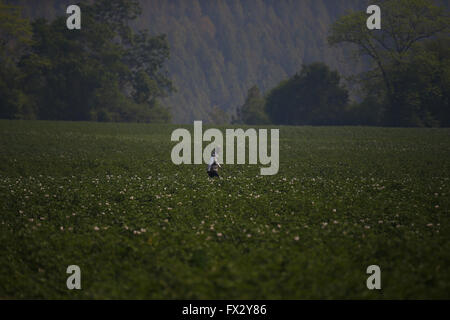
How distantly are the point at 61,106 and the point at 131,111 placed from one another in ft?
41.2

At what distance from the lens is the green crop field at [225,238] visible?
758 cm

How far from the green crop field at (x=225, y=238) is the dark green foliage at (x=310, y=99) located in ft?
183

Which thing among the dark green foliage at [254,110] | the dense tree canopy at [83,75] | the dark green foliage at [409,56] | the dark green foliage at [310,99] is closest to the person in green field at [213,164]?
the dark green foliage at [409,56]

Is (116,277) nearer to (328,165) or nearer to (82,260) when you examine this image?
(82,260)

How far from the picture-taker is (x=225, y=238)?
10047 mm

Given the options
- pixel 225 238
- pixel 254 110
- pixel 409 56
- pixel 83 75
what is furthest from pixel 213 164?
pixel 254 110

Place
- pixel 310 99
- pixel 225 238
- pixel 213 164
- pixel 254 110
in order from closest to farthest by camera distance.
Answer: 1. pixel 225 238
2. pixel 213 164
3. pixel 310 99
4. pixel 254 110

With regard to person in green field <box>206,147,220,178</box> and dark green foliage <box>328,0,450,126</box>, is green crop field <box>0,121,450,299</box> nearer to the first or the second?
person in green field <box>206,147,220,178</box>

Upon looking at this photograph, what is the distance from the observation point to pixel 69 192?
47.1 ft

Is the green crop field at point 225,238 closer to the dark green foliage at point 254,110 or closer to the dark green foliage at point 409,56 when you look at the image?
the dark green foliage at point 409,56

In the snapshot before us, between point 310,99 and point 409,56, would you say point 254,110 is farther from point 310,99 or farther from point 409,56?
point 409,56

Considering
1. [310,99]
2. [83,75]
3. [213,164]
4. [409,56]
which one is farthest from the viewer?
[310,99]

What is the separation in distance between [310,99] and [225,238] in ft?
236

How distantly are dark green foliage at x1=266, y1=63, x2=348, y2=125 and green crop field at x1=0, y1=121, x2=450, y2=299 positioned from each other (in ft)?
183
